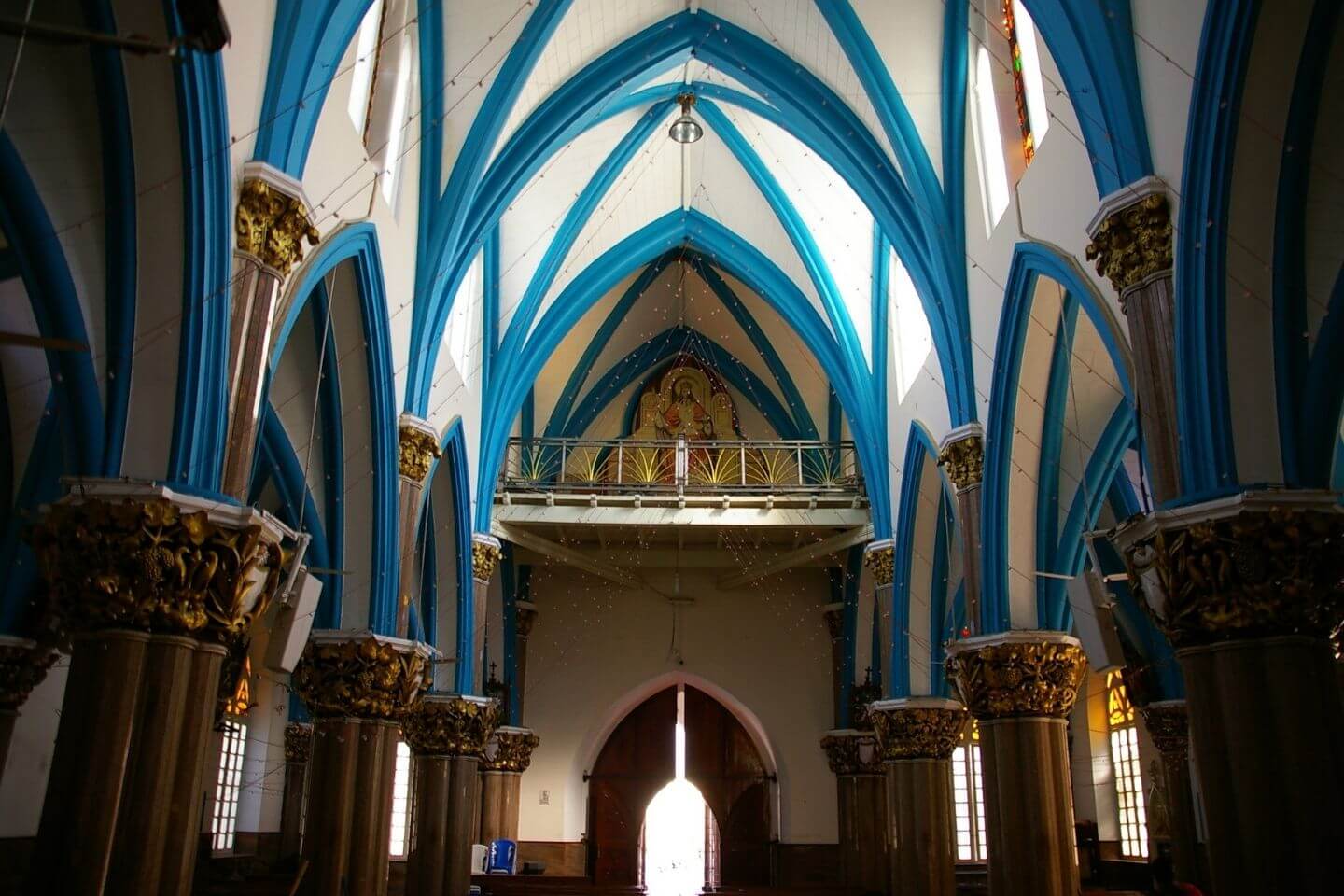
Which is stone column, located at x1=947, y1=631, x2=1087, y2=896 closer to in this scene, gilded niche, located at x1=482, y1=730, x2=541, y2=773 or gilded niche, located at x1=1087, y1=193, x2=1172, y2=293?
gilded niche, located at x1=1087, y1=193, x2=1172, y2=293

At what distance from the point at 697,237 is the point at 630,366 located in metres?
5.37

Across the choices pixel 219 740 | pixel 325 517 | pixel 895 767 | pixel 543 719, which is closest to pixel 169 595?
pixel 325 517

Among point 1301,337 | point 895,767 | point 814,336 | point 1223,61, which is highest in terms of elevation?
point 814,336

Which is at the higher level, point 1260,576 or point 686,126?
point 686,126

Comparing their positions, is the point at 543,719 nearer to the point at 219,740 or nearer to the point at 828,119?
the point at 219,740

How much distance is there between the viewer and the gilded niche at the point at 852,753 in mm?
22422

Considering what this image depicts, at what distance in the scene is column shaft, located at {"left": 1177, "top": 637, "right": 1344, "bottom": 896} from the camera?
22.6 feet

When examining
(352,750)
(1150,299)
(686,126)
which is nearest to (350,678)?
(352,750)

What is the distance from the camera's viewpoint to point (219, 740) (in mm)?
20891

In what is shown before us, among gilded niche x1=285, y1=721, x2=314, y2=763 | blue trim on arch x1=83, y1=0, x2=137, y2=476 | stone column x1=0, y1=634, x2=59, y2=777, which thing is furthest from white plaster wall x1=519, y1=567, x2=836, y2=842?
blue trim on arch x1=83, y1=0, x2=137, y2=476

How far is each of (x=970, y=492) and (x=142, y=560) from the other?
884 cm

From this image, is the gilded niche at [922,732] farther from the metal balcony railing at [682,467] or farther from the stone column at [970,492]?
the metal balcony railing at [682,467]

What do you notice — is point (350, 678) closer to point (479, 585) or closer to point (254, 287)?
point (254, 287)

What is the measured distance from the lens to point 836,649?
24656 millimetres
